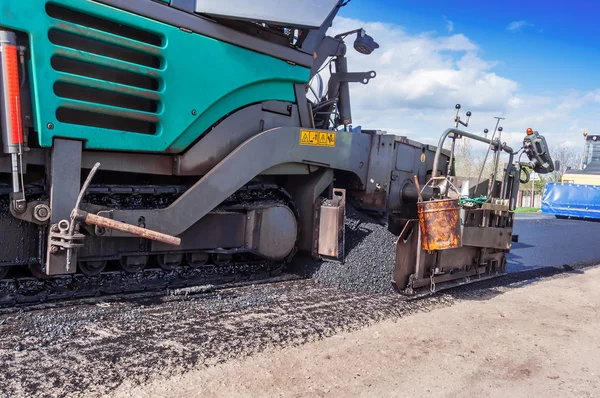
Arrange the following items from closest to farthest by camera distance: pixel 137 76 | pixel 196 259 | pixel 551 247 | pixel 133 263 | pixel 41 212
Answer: pixel 41 212 → pixel 137 76 → pixel 133 263 → pixel 196 259 → pixel 551 247

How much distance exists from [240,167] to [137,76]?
1133mm

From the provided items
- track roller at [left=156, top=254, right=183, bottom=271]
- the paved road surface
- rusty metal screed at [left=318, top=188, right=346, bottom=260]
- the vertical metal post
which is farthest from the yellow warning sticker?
the paved road surface

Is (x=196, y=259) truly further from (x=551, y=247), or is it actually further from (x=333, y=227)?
(x=551, y=247)

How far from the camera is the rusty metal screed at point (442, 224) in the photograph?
476cm

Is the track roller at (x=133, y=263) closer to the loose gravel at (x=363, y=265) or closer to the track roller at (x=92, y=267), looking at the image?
the track roller at (x=92, y=267)

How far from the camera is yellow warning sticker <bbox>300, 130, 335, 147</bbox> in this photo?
496 cm

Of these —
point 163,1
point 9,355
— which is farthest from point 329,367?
point 163,1

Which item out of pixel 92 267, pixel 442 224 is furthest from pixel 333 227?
pixel 92 267

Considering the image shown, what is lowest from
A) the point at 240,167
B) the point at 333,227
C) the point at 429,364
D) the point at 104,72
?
the point at 429,364

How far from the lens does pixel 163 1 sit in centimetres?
393

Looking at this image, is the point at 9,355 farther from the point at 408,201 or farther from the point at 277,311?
the point at 408,201

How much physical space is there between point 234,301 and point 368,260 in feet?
5.21

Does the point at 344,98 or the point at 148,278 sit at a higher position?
the point at 344,98

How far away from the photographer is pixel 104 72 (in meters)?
3.77
